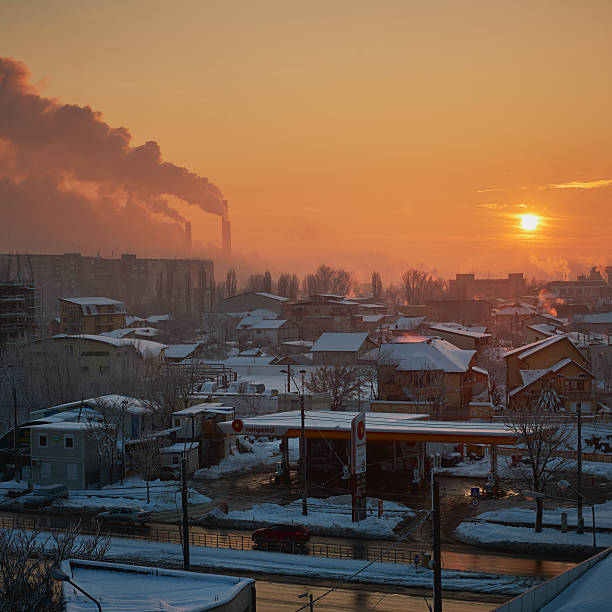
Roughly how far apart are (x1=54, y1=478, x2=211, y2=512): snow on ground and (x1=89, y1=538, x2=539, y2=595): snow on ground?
498cm

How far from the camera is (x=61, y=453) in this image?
3250cm

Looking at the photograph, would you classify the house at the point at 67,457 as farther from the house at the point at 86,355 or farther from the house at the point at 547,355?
the house at the point at 547,355

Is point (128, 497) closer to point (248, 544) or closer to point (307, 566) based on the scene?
point (248, 544)

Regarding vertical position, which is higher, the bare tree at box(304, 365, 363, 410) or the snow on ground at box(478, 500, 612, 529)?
→ the bare tree at box(304, 365, 363, 410)

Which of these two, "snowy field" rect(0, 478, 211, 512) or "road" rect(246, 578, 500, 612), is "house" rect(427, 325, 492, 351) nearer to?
"snowy field" rect(0, 478, 211, 512)

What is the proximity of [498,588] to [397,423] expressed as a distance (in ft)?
43.3

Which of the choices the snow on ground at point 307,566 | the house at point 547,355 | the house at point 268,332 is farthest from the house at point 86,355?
the snow on ground at point 307,566

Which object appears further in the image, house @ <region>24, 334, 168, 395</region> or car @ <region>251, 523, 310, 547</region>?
house @ <region>24, 334, 168, 395</region>

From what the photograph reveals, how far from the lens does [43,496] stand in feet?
97.5

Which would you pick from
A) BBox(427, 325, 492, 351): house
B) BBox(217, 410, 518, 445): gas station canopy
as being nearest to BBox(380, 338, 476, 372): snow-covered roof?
BBox(427, 325, 492, 351): house

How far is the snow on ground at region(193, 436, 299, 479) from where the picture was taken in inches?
1357

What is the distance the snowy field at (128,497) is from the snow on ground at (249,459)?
7.88 feet

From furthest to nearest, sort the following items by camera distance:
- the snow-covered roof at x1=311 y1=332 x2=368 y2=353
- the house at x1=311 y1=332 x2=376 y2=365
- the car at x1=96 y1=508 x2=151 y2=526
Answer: the snow-covered roof at x1=311 y1=332 x2=368 y2=353
the house at x1=311 y1=332 x2=376 y2=365
the car at x1=96 y1=508 x2=151 y2=526

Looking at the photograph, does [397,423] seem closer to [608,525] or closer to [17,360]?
[608,525]
